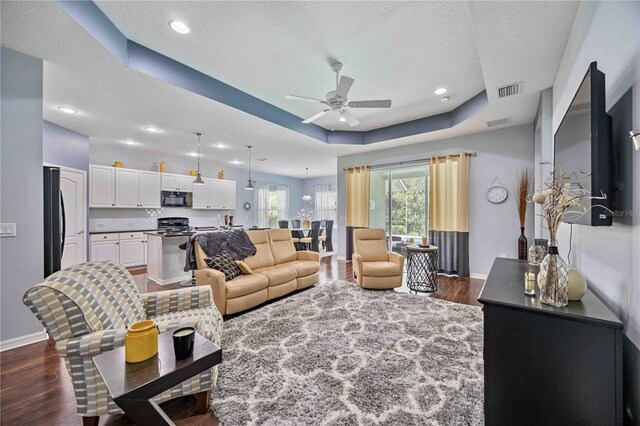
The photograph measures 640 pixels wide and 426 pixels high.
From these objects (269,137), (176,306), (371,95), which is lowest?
(176,306)

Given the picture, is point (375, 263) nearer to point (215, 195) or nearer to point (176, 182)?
point (215, 195)

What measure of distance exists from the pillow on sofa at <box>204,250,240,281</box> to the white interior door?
112 inches

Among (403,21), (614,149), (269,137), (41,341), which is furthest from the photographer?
(269,137)

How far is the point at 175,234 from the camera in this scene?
4.60 metres

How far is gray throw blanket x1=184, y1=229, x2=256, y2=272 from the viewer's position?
11.2ft

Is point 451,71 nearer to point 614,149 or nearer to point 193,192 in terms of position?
point 614,149

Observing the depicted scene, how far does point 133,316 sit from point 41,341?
5.60 ft

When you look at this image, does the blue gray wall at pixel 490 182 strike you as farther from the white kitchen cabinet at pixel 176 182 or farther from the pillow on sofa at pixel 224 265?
the white kitchen cabinet at pixel 176 182

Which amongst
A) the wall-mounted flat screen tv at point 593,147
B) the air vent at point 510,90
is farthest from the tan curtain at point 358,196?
the wall-mounted flat screen tv at point 593,147

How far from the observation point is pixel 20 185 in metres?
2.44

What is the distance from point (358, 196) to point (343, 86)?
3706mm

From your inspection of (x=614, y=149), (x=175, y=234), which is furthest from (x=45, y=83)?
(x=614, y=149)

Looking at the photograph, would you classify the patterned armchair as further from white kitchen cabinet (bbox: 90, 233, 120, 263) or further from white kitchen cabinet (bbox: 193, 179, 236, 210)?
white kitchen cabinet (bbox: 193, 179, 236, 210)

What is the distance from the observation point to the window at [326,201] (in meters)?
10.1
